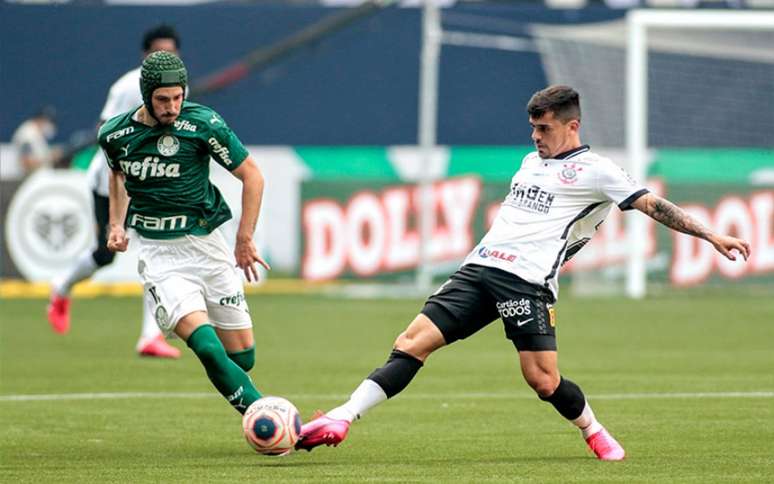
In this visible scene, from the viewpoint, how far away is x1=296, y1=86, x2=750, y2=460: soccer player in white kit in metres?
8.20

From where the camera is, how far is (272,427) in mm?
8133

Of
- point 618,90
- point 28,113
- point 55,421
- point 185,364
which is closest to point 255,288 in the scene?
point 618,90

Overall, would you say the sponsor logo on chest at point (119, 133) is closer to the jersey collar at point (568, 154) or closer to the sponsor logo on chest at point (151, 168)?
the sponsor logo on chest at point (151, 168)

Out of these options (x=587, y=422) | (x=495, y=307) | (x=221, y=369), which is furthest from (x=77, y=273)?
(x=587, y=422)

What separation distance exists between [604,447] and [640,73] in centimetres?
1397

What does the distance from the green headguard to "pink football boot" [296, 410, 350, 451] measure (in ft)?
6.10

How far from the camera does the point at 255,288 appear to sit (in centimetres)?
2345

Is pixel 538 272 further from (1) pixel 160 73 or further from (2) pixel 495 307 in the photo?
(1) pixel 160 73

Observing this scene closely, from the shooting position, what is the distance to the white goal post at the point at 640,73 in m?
21.5

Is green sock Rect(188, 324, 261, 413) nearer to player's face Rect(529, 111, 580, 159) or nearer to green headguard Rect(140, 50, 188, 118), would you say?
green headguard Rect(140, 50, 188, 118)

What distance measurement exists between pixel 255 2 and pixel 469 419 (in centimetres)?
2094

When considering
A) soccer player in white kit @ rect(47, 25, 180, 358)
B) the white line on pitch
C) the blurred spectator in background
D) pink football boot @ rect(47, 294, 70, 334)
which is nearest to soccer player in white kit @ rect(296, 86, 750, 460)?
the white line on pitch

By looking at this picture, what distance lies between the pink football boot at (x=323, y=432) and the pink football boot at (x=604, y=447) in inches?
48.5

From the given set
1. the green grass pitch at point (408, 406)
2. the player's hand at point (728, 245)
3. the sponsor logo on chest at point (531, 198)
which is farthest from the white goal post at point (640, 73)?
the player's hand at point (728, 245)
